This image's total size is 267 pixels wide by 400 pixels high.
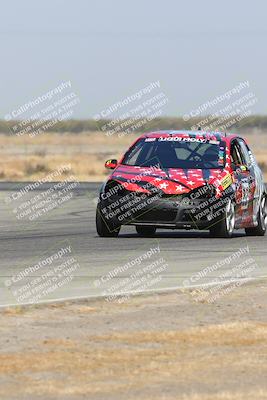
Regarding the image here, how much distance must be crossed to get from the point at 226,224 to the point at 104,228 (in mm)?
1861

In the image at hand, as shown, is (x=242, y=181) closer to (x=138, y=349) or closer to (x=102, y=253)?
(x=102, y=253)

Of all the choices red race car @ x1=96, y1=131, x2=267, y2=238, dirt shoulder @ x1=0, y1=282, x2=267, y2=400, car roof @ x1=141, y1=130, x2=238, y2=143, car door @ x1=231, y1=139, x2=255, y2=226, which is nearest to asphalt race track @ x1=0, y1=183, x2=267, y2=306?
red race car @ x1=96, y1=131, x2=267, y2=238

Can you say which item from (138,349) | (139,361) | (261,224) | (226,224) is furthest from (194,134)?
(139,361)

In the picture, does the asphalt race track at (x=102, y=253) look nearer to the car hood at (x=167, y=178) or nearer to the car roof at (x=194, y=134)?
the car hood at (x=167, y=178)

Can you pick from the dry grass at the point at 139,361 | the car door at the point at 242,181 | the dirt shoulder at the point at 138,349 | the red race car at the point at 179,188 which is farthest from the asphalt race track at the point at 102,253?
the dry grass at the point at 139,361

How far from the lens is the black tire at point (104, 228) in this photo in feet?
71.3

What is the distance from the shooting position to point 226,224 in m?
21.7

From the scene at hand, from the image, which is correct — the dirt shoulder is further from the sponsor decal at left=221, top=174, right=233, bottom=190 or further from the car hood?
the sponsor decal at left=221, top=174, right=233, bottom=190

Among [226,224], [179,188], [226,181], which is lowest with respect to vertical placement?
[226,224]

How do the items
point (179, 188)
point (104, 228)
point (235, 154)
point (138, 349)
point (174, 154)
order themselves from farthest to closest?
1. point (235, 154)
2. point (174, 154)
3. point (104, 228)
4. point (179, 188)
5. point (138, 349)

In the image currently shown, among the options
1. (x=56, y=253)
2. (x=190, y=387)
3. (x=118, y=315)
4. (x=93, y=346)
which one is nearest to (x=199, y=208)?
(x=56, y=253)

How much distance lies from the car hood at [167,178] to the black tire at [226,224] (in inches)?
17.1

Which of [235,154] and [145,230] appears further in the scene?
[145,230]

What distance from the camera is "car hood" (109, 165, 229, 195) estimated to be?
2128 cm
